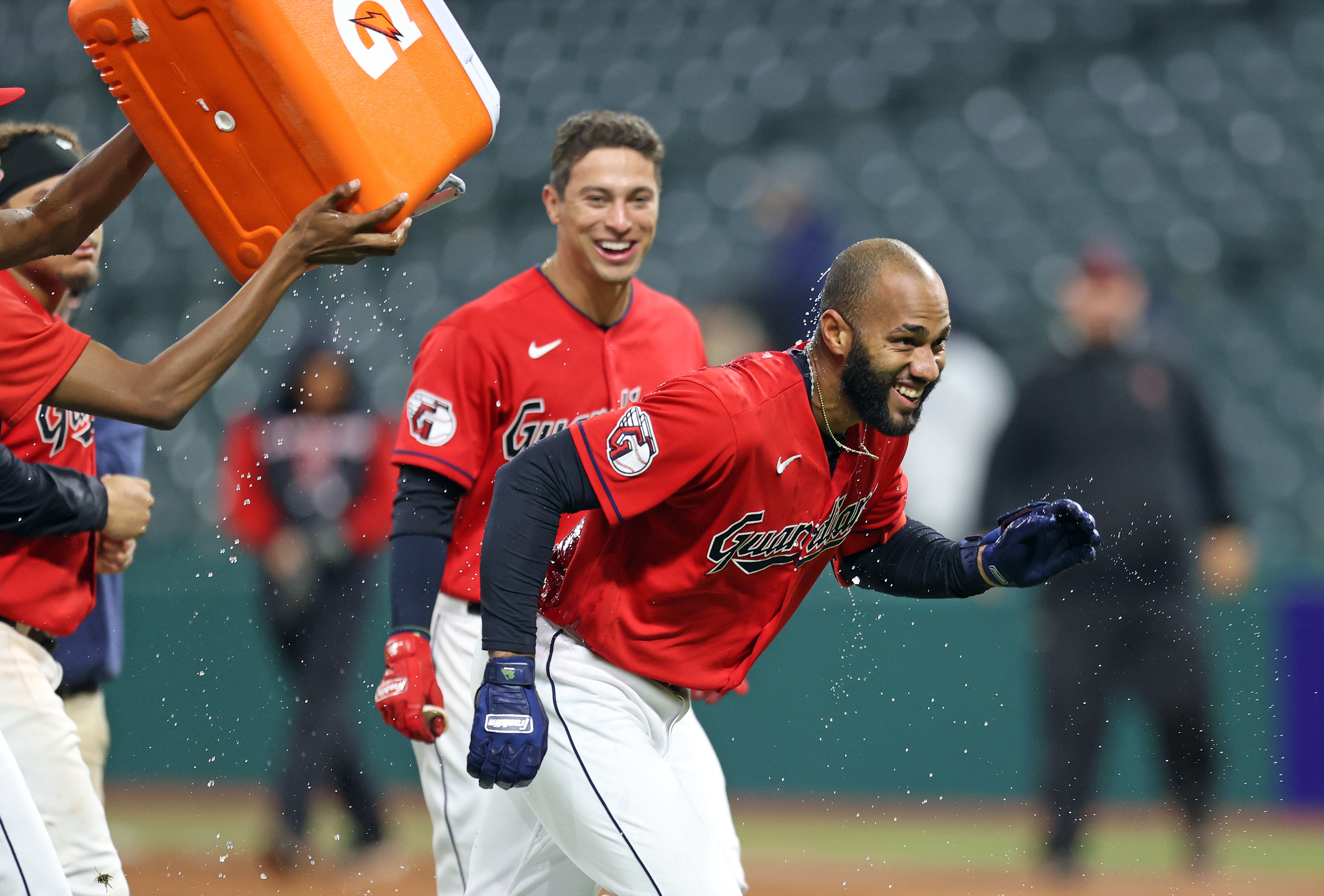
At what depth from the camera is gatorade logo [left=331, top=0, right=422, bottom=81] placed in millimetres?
2852

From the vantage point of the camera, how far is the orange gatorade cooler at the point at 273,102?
9.11ft

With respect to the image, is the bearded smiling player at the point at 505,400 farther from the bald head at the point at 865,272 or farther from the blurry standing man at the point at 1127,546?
the blurry standing man at the point at 1127,546

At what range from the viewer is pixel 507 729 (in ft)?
9.10

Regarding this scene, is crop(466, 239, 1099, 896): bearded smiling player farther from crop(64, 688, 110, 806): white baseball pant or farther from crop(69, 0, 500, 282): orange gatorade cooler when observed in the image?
crop(64, 688, 110, 806): white baseball pant

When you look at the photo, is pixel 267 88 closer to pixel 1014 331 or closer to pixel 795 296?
pixel 795 296

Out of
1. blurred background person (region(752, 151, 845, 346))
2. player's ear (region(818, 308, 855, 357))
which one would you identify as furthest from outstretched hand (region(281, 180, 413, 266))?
blurred background person (region(752, 151, 845, 346))

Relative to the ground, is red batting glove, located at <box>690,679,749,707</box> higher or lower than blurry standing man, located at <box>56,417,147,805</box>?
lower

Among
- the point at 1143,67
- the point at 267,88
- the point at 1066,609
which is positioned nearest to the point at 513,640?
the point at 267,88

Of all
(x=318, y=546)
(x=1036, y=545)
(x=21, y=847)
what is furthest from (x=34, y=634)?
(x=318, y=546)

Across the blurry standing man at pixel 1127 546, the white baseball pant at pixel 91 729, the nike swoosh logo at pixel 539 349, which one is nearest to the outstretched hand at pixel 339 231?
the nike swoosh logo at pixel 539 349

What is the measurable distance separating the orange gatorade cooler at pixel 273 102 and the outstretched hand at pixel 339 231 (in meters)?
0.03

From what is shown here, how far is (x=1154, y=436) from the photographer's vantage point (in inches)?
255

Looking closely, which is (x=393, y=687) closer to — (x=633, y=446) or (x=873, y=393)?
(x=633, y=446)

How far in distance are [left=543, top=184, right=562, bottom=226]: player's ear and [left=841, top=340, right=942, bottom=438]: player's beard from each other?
4.20ft
